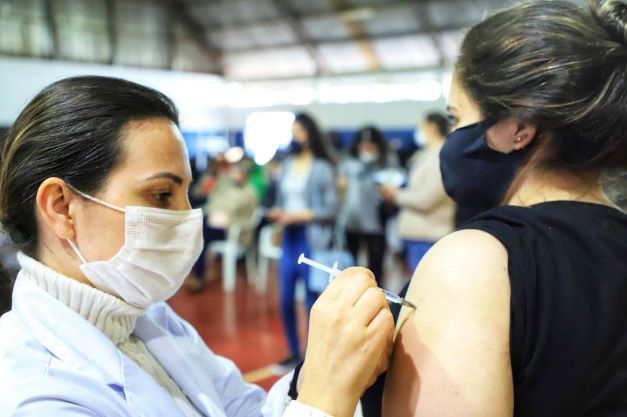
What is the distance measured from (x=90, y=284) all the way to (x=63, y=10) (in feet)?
34.6

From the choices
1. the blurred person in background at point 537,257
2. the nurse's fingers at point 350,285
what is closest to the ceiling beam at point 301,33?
the blurred person in background at point 537,257

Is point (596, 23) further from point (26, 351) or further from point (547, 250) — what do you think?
point (26, 351)

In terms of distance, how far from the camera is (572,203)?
31.7 inches

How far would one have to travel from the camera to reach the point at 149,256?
3.36 ft

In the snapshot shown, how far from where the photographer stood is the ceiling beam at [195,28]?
11.7 meters

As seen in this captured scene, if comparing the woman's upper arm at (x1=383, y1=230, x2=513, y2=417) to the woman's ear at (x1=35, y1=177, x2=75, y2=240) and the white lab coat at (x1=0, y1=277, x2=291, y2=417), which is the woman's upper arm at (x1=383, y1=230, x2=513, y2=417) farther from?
the woman's ear at (x1=35, y1=177, x2=75, y2=240)

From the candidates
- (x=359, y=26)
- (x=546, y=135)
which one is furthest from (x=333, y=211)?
(x=359, y=26)

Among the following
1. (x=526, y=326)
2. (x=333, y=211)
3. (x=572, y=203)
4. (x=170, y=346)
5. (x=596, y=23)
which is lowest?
(x=333, y=211)

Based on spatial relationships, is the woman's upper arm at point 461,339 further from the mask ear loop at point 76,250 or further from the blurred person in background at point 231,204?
→ the blurred person in background at point 231,204

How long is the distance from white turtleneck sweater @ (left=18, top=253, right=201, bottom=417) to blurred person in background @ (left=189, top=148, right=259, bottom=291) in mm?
3817

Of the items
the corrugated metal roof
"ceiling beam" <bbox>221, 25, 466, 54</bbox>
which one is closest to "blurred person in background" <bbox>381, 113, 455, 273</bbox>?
the corrugated metal roof

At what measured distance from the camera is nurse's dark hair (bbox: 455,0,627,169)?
2.51 ft

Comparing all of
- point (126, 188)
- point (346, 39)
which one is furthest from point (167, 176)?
point (346, 39)

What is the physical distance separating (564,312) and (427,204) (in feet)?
8.18
